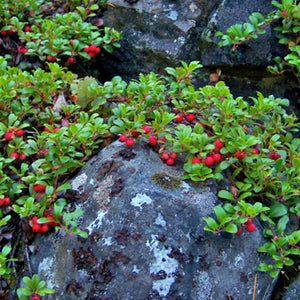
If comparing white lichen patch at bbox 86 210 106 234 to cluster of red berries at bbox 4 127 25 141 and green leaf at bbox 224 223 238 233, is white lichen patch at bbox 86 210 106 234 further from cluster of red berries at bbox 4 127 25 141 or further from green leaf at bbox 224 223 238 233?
cluster of red berries at bbox 4 127 25 141

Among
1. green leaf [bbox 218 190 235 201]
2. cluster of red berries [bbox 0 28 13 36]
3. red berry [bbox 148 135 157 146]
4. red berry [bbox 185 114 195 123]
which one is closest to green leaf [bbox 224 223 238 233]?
green leaf [bbox 218 190 235 201]

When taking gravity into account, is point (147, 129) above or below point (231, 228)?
above

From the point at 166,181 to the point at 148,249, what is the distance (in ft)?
1.71

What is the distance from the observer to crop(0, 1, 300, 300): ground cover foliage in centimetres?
248

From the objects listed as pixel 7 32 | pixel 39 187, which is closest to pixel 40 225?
pixel 39 187

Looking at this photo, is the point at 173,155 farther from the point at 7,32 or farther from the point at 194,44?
the point at 7,32

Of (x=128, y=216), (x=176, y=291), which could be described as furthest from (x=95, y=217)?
(x=176, y=291)

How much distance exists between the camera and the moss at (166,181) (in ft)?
8.38

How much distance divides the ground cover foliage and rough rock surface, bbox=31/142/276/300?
0.11 metres

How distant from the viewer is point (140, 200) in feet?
8.04

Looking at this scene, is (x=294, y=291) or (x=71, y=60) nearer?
(x=294, y=291)

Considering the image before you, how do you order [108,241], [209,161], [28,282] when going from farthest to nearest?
[209,161] → [108,241] → [28,282]

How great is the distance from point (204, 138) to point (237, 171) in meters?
0.37

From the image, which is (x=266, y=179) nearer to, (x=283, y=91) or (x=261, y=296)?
(x=261, y=296)
